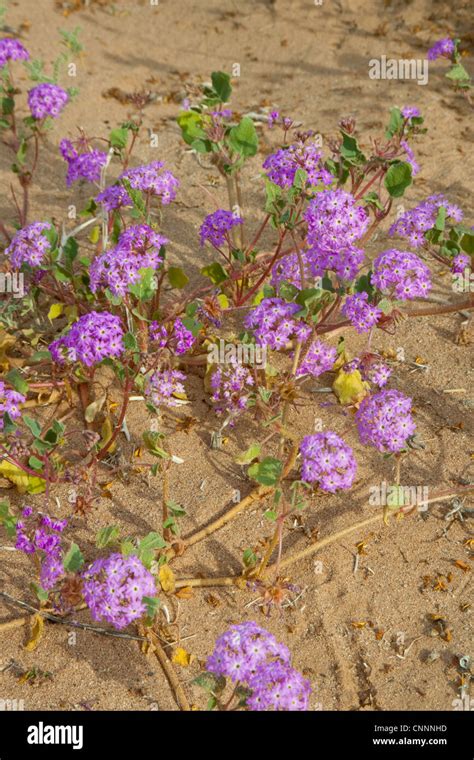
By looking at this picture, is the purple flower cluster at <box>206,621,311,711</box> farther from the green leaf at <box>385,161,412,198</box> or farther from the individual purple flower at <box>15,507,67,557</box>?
the green leaf at <box>385,161,412,198</box>

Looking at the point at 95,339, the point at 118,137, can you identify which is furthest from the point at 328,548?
the point at 118,137

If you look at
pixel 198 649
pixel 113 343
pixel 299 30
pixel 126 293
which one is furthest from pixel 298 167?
pixel 299 30

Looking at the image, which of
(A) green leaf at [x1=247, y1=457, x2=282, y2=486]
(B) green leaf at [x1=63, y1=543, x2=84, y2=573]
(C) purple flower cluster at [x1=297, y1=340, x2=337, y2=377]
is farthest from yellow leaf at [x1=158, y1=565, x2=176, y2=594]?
(C) purple flower cluster at [x1=297, y1=340, x2=337, y2=377]

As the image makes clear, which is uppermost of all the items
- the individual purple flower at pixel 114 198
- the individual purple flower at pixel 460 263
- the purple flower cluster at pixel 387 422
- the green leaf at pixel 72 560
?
the individual purple flower at pixel 114 198

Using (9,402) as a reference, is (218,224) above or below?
above

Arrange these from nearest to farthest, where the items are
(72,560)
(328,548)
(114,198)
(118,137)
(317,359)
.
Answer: (72,560), (328,548), (317,359), (114,198), (118,137)

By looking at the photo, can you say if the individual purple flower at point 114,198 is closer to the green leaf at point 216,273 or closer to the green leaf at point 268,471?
the green leaf at point 216,273

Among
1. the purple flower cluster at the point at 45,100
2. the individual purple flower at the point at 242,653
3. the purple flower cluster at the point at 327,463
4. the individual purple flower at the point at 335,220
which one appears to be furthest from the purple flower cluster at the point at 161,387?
→ the purple flower cluster at the point at 45,100

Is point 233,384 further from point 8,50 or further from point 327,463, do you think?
point 8,50
